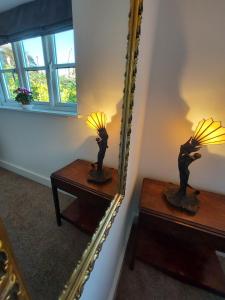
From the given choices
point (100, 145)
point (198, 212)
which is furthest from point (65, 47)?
point (198, 212)

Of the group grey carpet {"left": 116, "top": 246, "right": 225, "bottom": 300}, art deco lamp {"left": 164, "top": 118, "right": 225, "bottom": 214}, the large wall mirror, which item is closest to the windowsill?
the large wall mirror

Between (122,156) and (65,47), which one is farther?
(122,156)

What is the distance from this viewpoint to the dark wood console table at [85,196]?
1.97ft

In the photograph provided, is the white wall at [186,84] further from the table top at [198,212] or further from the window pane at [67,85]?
the window pane at [67,85]

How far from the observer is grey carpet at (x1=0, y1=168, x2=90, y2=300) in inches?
12.3

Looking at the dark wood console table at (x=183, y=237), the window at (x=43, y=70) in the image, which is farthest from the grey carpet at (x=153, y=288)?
the window at (x=43, y=70)

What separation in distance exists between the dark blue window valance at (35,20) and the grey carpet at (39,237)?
315 mm

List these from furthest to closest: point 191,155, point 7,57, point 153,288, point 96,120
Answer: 1. point 153,288
2. point 191,155
3. point 96,120
4. point 7,57

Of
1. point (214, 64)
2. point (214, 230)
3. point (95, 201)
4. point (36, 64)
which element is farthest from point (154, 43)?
point (214, 230)

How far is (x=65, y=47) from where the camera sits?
414mm

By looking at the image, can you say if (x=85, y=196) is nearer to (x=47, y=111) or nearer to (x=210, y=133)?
(x=47, y=111)

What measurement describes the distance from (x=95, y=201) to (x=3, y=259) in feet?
1.65

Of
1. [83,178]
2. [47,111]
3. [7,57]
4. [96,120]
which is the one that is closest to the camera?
[7,57]

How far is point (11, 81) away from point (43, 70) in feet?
0.28
